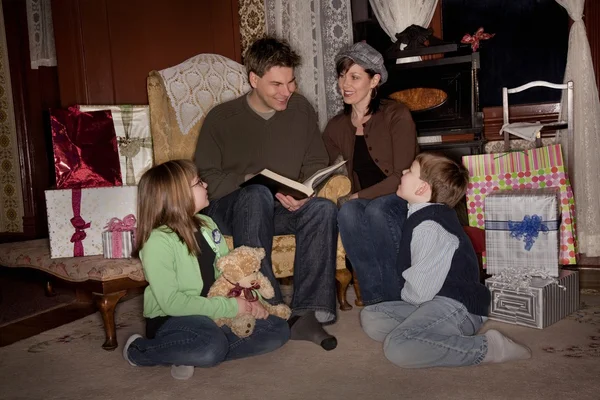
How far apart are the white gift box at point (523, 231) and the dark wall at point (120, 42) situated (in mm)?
2140

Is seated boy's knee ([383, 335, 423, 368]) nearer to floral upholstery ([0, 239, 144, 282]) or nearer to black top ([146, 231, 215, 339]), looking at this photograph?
black top ([146, 231, 215, 339])

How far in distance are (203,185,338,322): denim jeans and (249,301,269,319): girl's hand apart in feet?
0.44

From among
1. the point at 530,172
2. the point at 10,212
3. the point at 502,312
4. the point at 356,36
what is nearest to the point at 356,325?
the point at 502,312

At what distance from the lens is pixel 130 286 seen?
220 centimetres

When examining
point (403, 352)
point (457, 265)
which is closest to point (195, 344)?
point (403, 352)

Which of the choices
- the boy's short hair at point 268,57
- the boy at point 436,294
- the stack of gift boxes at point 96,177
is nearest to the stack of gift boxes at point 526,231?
the boy at point 436,294

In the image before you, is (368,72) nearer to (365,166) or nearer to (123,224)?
(365,166)

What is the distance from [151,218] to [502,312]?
55.8 inches

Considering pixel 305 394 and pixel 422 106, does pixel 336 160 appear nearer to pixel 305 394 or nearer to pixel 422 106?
pixel 422 106

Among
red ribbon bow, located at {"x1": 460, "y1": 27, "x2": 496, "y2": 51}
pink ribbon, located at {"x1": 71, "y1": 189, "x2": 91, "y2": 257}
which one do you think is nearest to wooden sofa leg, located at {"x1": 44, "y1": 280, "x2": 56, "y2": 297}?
pink ribbon, located at {"x1": 71, "y1": 189, "x2": 91, "y2": 257}

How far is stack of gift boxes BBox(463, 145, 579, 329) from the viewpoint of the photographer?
86.6 inches

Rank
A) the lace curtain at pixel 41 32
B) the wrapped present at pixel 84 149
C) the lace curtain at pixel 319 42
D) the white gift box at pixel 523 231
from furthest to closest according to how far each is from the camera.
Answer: the lace curtain at pixel 41 32, the lace curtain at pixel 319 42, the wrapped present at pixel 84 149, the white gift box at pixel 523 231

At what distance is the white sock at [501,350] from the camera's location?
177 cm

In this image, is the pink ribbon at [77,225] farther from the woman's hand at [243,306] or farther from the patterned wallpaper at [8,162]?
the patterned wallpaper at [8,162]
